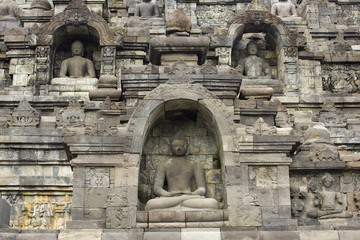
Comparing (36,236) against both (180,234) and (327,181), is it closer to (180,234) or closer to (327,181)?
(180,234)

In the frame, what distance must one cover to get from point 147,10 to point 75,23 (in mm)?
4275

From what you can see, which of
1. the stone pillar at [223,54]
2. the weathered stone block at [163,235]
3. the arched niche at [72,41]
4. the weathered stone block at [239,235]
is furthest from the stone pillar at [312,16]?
the weathered stone block at [163,235]

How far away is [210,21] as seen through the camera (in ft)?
102

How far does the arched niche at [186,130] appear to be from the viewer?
53.9 ft

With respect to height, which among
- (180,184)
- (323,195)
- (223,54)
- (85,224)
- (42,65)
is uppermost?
(223,54)

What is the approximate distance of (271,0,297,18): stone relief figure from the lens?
100ft

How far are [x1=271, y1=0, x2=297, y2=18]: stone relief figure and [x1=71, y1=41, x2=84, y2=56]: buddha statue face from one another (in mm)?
8170

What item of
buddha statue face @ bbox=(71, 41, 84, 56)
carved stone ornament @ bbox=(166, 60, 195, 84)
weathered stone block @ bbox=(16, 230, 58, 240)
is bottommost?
weathered stone block @ bbox=(16, 230, 58, 240)

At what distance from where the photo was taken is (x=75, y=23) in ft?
89.0

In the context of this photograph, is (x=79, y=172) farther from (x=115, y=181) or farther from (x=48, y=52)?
(x=48, y=52)

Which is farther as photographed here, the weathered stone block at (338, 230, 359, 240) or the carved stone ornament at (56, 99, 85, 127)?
the carved stone ornament at (56, 99, 85, 127)

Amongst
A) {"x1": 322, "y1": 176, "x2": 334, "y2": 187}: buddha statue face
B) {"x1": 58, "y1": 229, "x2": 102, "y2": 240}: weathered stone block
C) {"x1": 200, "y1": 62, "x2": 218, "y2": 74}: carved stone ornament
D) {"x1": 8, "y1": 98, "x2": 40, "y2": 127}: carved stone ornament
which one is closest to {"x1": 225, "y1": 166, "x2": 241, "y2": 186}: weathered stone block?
{"x1": 322, "y1": 176, "x2": 334, "y2": 187}: buddha statue face

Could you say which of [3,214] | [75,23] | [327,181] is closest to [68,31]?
[75,23]

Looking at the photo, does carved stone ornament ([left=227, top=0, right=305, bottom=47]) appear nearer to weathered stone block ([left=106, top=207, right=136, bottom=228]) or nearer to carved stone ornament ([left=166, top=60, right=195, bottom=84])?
carved stone ornament ([left=166, top=60, right=195, bottom=84])
